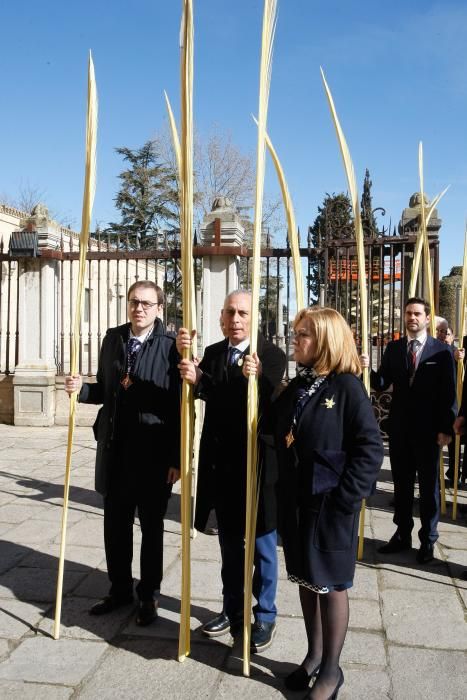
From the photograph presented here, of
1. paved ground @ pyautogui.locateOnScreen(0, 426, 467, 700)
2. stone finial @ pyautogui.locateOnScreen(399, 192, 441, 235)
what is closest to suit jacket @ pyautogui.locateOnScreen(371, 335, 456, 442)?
paved ground @ pyautogui.locateOnScreen(0, 426, 467, 700)

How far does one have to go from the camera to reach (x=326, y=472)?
2.46 meters

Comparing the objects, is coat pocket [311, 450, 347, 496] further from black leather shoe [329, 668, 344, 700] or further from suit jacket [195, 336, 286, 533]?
black leather shoe [329, 668, 344, 700]

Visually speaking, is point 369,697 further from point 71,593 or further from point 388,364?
point 388,364

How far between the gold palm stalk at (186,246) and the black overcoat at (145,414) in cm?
28

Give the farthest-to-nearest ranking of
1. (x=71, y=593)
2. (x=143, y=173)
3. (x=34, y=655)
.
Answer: (x=143, y=173)
(x=71, y=593)
(x=34, y=655)

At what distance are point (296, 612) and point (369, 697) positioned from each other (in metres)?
0.86

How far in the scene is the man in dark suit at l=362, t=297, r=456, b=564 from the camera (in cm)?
423

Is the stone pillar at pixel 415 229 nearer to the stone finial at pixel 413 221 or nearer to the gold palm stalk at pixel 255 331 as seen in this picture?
the stone finial at pixel 413 221

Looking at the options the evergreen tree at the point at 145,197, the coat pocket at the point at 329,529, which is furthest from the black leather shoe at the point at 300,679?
the evergreen tree at the point at 145,197

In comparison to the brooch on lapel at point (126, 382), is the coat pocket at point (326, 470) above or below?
below

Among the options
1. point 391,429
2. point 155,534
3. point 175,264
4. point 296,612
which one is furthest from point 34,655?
point 175,264

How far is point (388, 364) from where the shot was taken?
452cm

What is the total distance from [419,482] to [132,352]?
88.4 inches

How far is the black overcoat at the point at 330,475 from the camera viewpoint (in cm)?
244
